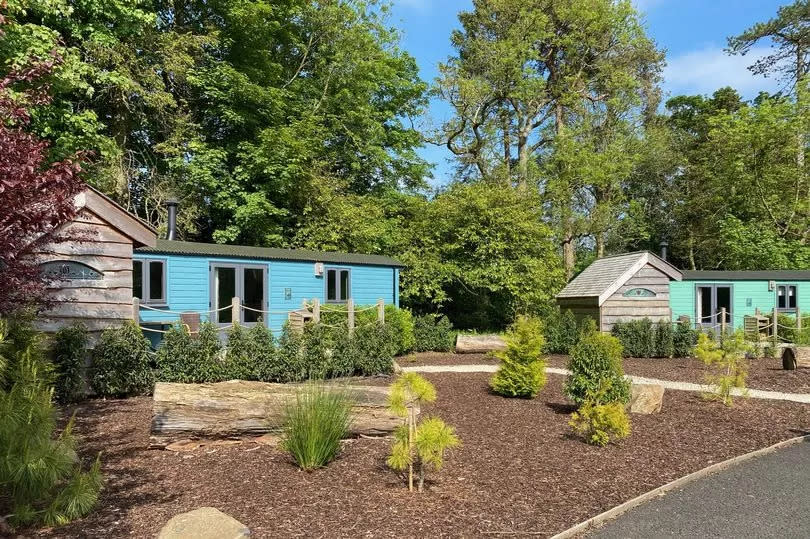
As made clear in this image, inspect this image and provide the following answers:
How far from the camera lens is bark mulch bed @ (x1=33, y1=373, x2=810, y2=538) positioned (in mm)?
3877

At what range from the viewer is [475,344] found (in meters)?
17.0

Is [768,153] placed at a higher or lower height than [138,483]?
higher

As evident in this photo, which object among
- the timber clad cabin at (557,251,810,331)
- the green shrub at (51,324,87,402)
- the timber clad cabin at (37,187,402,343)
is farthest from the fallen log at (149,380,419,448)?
the timber clad cabin at (557,251,810,331)

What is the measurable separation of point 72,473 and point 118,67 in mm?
14920

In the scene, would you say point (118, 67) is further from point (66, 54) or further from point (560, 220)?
point (560, 220)

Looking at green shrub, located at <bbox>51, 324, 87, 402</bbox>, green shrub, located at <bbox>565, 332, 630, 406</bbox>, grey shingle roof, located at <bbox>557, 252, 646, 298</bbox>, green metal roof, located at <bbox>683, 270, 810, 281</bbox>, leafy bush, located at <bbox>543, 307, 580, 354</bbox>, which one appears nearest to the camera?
green shrub, located at <bbox>565, 332, 630, 406</bbox>

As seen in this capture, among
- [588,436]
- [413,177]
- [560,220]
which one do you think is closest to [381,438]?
[588,436]

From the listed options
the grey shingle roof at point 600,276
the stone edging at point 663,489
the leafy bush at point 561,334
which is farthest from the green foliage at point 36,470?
the grey shingle roof at point 600,276

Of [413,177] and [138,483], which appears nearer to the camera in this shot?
[138,483]

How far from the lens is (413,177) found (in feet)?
84.8

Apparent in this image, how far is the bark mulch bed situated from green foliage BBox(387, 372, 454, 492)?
261mm

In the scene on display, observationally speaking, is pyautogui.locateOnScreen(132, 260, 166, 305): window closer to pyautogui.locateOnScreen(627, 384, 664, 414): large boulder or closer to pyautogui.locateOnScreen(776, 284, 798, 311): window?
pyautogui.locateOnScreen(627, 384, 664, 414): large boulder

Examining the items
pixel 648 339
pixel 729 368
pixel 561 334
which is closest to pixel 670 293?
pixel 648 339

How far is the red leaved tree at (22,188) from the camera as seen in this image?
432 centimetres
